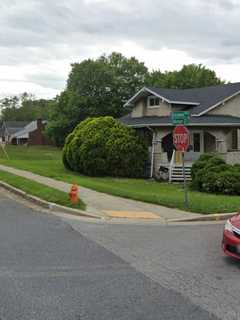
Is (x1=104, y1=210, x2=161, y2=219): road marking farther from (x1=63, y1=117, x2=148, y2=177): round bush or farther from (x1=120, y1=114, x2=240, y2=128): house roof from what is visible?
(x1=120, y1=114, x2=240, y2=128): house roof

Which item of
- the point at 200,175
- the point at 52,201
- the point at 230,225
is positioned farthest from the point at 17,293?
the point at 200,175

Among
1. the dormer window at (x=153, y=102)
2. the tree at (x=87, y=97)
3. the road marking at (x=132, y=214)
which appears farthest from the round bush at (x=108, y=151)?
the tree at (x=87, y=97)

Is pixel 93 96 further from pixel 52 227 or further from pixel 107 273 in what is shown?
pixel 107 273

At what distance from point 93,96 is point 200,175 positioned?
1616 inches

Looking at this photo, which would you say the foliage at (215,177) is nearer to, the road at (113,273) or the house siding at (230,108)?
the road at (113,273)

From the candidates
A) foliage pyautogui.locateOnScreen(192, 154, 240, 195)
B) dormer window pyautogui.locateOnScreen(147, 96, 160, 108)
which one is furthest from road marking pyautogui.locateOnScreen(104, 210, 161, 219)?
dormer window pyautogui.locateOnScreen(147, 96, 160, 108)

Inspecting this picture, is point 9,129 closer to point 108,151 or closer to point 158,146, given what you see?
point 158,146

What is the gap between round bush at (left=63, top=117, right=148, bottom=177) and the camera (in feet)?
90.0

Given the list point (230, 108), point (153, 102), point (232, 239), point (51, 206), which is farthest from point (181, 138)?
point (153, 102)

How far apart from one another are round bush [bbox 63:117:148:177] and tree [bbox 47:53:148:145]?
31507 mm

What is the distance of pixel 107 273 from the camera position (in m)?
7.05

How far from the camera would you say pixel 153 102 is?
32.8 meters

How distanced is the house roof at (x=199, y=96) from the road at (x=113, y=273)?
67.9 ft

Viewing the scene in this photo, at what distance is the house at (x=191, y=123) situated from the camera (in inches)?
1101
